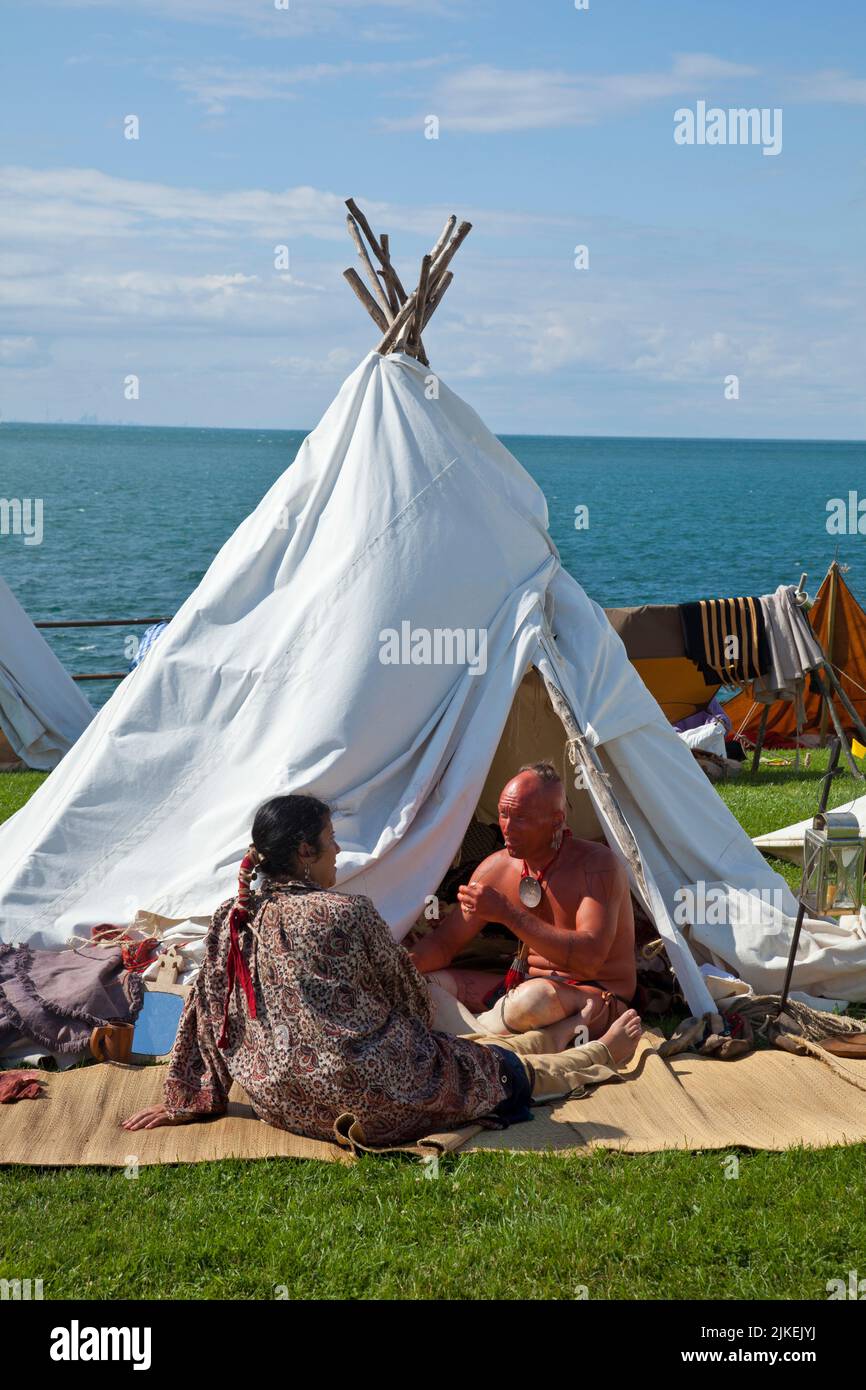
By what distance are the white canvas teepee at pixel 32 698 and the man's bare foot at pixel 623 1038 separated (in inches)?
287

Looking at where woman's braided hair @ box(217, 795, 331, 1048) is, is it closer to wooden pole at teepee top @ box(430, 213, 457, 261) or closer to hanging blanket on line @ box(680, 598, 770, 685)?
wooden pole at teepee top @ box(430, 213, 457, 261)

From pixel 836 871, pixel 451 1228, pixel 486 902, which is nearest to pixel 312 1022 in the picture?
pixel 451 1228

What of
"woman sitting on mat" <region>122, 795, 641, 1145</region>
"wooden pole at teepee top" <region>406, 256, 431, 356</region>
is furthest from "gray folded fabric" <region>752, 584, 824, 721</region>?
"woman sitting on mat" <region>122, 795, 641, 1145</region>

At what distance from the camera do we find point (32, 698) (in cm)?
1116

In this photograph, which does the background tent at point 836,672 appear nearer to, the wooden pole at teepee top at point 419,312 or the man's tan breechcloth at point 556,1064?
the wooden pole at teepee top at point 419,312

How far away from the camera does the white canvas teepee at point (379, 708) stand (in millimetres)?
5164

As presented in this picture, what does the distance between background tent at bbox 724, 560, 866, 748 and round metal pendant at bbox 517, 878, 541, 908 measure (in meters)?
6.72

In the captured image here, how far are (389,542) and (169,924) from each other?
174 cm

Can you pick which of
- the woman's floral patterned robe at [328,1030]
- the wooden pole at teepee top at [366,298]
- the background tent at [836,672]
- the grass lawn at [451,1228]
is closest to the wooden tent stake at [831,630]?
the background tent at [836,672]

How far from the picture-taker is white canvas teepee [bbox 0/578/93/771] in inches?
434

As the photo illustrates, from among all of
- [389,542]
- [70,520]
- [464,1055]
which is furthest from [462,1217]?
[70,520]

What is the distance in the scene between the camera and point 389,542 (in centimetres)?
553

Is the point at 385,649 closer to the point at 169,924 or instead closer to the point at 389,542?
Answer: the point at 389,542

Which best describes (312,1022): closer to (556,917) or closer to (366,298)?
(556,917)
